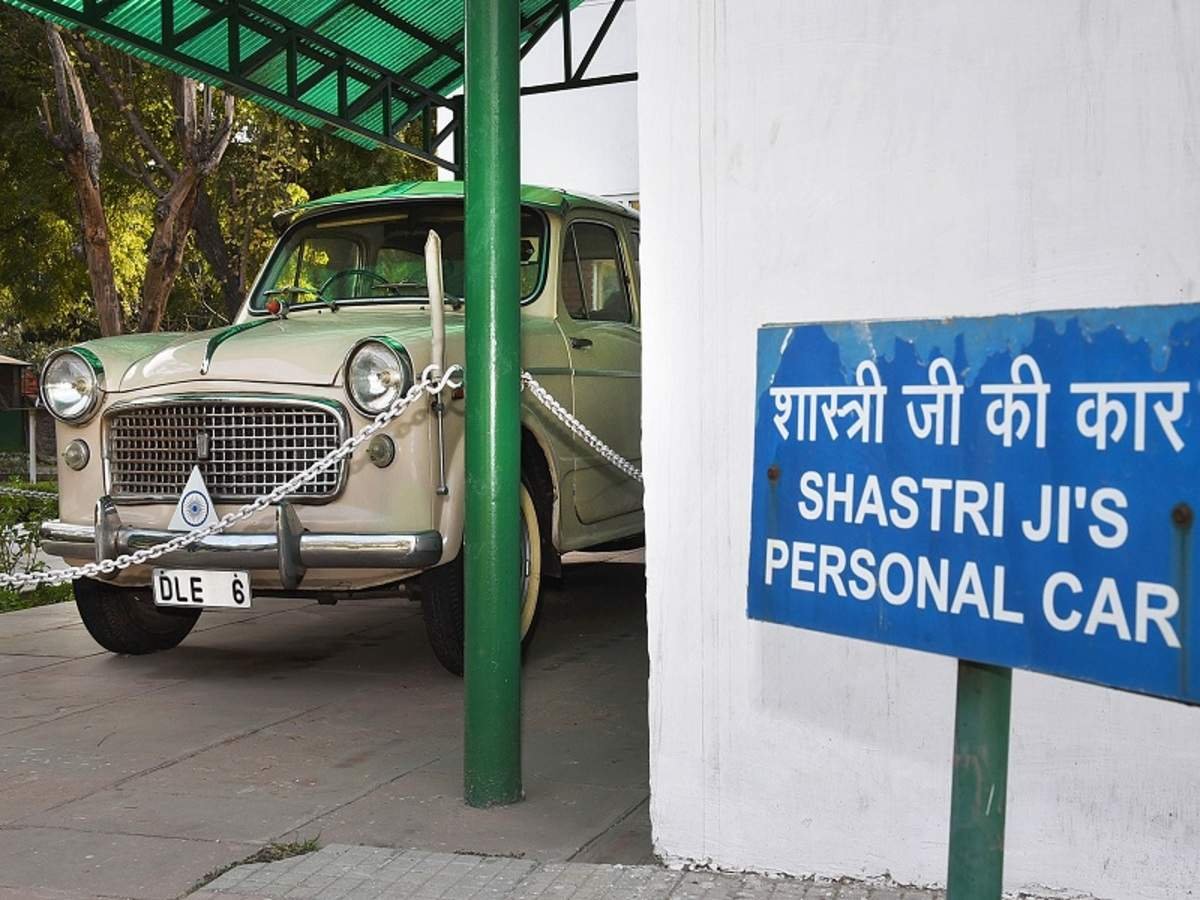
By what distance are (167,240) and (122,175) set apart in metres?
5.76

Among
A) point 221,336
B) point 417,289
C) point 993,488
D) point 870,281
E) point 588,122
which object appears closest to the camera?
point 993,488

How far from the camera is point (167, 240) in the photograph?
52.1 feet

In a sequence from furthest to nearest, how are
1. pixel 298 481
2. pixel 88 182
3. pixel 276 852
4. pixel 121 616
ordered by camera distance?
pixel 88 182
pixel 121 616
pixel 298 481
pixel 276 852

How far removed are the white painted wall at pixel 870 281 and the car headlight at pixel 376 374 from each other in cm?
203

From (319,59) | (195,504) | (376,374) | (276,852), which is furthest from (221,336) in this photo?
(319,59)

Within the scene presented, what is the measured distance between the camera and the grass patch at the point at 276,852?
382 cm

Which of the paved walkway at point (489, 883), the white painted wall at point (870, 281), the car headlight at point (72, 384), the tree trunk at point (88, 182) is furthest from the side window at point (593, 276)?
the tree trunk at point (88, 182)

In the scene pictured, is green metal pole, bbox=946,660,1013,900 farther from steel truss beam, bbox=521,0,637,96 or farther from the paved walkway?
steel truss beam, bbox=521,0,637,96

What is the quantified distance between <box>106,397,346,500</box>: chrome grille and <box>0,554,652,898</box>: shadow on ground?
0.83 meters

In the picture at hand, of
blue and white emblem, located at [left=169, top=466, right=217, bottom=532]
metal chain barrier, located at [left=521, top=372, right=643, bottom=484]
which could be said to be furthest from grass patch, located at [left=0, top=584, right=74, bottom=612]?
metal chain barrier, located at [left=521, top=372, right=643, bottom=484]

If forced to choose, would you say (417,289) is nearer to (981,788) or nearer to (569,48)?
(569,48)

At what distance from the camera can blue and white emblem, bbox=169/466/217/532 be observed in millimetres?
5824

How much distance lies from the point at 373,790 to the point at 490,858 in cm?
83

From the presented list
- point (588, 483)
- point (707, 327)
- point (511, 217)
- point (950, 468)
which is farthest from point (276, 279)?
point (950, 468)
